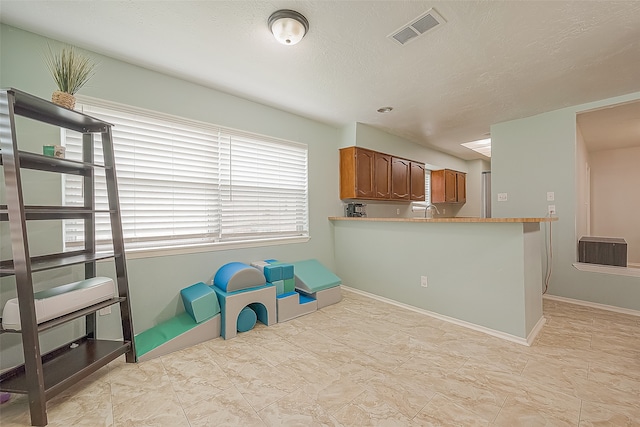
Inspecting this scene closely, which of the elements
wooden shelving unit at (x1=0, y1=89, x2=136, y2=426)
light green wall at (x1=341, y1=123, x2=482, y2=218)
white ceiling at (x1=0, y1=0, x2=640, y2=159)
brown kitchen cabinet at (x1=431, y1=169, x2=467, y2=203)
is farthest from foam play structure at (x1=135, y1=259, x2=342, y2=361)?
brown kitchen cabinet at (x1=431, y1=169, x2=467, y2=203)

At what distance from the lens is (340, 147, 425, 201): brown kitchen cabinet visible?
4.14 m

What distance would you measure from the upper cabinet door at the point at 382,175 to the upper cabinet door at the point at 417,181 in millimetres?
796

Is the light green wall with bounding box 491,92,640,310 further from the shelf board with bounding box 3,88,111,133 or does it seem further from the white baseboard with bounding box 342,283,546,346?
the shelf board with bounding box 3,88,111,133

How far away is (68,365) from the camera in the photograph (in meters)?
1.75

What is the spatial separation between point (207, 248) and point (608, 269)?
187 inches

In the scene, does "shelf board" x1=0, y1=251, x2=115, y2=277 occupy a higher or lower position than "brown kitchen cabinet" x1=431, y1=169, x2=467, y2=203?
lower

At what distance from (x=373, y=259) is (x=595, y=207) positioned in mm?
5668

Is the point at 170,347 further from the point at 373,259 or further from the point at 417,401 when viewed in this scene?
the point at 373,259

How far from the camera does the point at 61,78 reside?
1.85 metres

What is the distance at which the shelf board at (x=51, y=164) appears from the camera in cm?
159

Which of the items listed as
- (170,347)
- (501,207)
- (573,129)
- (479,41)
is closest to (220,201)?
(170,347)

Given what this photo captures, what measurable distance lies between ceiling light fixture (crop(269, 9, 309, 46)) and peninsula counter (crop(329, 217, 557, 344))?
216cm

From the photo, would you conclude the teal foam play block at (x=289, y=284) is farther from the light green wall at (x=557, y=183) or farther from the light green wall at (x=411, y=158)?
the light green wall at (x=557, y=183)

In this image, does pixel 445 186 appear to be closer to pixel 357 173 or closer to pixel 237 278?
pixel 357 173
